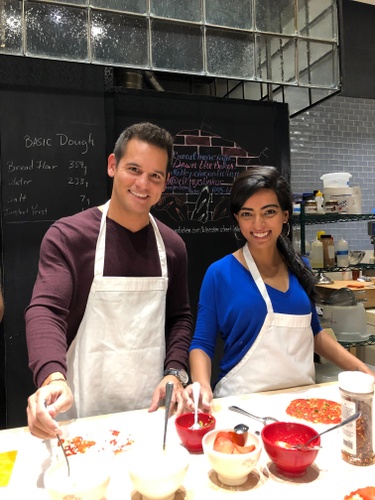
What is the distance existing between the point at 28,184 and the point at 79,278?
126 cm

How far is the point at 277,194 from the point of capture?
67.9 inches

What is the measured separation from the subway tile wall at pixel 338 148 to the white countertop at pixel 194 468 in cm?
404

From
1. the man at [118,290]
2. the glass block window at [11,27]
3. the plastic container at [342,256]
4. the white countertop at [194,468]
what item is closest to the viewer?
the white countertop at [194,468]

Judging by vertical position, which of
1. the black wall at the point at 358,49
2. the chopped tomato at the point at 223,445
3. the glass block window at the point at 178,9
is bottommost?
the chopped tomato at the point at 223,445

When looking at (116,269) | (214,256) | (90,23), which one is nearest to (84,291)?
(116,269)

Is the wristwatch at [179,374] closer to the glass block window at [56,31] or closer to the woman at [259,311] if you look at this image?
the woman at [259,311]

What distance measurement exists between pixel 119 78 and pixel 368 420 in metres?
2.75

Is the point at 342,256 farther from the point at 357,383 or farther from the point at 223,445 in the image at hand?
the point at 223,445

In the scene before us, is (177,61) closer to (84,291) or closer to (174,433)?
(84,291)

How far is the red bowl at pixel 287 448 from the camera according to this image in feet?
3.17

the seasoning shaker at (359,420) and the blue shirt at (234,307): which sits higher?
the blue shirt at (234,307)

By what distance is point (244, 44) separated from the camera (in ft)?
9.54

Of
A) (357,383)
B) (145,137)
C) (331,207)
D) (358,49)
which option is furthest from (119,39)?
(358,49)

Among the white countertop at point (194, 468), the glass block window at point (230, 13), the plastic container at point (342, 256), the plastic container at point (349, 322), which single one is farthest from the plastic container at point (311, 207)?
the white countertop at point (194, 468)
